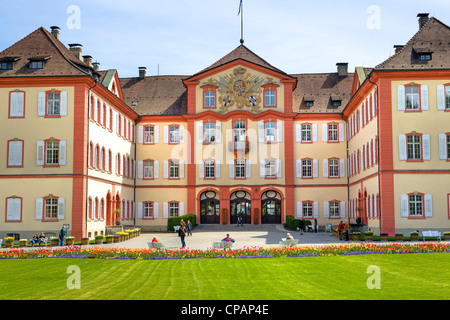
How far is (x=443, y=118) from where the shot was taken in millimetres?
41031

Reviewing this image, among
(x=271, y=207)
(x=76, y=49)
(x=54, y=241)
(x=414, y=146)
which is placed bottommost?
(x=54, y=241)

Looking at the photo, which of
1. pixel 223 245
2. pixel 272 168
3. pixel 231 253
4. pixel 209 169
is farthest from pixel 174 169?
pixel 231 253

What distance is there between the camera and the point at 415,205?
40531 mm

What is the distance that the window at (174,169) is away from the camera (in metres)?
59.6

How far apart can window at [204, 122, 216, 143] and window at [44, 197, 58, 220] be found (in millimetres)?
19957

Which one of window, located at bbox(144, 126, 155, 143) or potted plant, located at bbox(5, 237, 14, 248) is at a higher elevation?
window, located at bbox(144, 126, 155, 143)

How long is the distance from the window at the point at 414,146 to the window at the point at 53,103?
23.8m

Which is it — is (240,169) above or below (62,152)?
below

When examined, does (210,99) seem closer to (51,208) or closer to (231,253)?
(51,208)

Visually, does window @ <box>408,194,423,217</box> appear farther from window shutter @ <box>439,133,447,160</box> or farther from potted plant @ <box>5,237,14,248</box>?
potted plant @ <box>5,237,14,248</box>

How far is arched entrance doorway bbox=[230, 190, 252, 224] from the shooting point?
5909cm

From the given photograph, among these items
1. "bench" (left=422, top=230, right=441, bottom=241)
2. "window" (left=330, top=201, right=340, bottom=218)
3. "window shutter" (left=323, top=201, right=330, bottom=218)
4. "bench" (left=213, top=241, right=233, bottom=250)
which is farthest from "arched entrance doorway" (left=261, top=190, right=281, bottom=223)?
"bench" (left=213, top=241, right=233, bottom=250)

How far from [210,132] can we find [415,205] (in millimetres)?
23590

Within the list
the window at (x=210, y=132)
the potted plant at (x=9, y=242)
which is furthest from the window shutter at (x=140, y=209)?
the potted plant at (x=9, y=242)
